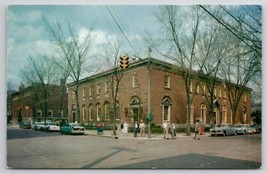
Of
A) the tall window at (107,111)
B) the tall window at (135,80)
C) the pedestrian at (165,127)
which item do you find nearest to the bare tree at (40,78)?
the tall window at (107,111)

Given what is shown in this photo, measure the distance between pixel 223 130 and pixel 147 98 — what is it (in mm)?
2001

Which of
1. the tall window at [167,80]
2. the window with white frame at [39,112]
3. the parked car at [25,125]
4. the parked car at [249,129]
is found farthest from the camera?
the tall window at [167,80]

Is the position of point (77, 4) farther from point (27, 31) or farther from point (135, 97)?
point (135, 97)

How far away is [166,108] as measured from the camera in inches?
362

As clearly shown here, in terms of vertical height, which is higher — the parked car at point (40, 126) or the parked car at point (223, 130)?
the parked car at point (40, 126)

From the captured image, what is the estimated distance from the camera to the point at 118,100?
9133 millimetres

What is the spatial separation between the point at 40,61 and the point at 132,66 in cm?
212

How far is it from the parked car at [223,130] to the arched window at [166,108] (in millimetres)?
1126

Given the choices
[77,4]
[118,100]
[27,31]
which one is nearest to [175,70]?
[118,100]

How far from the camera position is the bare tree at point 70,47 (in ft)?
27.7

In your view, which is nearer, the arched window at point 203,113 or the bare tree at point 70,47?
the bare tree at point 70,47

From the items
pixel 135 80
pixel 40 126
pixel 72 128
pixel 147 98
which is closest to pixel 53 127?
pixel 40 126

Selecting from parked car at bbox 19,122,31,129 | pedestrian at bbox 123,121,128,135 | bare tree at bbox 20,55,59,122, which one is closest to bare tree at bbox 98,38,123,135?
pedestrian at bbox 123,121,128,135

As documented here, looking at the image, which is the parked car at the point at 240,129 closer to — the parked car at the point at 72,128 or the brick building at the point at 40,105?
the parked car at the point at 72,128
